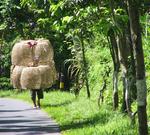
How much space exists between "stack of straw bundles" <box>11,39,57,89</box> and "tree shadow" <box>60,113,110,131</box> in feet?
16.7

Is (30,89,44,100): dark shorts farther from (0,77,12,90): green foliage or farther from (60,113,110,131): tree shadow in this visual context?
(0,77,12,90): green foliage

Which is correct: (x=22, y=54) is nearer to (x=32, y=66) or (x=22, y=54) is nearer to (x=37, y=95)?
(x=32, y=66)

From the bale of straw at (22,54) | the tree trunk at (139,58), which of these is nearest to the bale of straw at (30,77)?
the bale of straw at (22,54)

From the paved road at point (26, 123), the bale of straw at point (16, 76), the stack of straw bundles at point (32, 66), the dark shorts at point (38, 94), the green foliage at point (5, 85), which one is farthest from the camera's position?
the green foliage at point (5, 85)

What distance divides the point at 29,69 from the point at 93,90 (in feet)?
9.39

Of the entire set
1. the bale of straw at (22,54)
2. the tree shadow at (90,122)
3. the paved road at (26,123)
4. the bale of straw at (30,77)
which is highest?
the bale of straw at (22,54)

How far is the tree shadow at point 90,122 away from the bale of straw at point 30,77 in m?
4.99

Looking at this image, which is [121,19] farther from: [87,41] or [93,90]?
[87,41]

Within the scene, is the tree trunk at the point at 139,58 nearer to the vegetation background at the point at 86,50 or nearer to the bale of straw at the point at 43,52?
the vegetation background at the point at 86,50

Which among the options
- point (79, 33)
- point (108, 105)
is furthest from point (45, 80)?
point (108, 105)

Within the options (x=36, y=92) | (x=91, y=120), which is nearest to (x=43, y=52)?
(x=36, y=92)

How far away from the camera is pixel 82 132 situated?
40.5ft

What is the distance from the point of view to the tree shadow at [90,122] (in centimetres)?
1349

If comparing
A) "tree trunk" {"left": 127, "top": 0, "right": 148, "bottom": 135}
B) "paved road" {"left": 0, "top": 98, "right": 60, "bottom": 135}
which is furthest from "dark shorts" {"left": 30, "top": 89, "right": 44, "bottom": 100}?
"tree trunk" {"left": 127, "top": 0, "right": 148, "bottom": 135}
